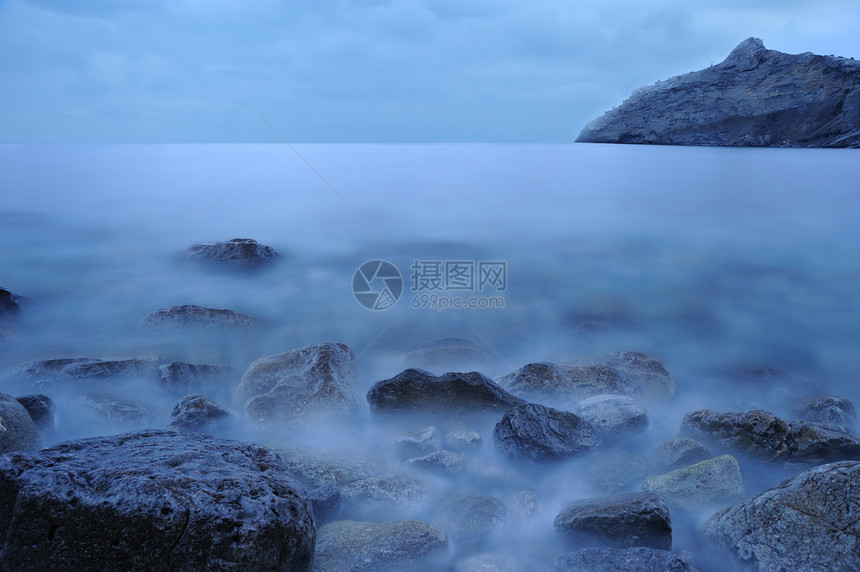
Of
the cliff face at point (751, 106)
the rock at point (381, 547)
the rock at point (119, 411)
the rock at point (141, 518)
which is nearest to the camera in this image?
the rock at point (141, 518)

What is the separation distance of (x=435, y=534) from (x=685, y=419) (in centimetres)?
249

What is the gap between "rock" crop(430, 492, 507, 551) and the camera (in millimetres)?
3162

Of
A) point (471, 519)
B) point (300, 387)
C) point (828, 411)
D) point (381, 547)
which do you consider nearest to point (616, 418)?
point (471, 519)

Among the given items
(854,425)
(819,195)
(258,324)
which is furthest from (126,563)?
(819,195)

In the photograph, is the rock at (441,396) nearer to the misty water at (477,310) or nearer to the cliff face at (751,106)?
the misty water at (477,310)

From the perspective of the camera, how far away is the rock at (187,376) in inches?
193

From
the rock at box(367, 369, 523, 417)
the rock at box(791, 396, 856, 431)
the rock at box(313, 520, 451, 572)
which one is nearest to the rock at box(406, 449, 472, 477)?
the rock at box(367, 369, 523, 417)

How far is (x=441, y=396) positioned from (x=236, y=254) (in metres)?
5.83

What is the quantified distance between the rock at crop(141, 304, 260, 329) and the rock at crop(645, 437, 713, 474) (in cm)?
482

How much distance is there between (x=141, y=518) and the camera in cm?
207

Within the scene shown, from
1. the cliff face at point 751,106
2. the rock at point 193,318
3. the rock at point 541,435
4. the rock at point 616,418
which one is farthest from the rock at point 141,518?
the cliff face at point 751,106

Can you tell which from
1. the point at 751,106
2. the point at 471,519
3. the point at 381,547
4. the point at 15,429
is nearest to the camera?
the point at 381,547

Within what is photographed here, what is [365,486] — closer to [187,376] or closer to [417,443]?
[417,443]

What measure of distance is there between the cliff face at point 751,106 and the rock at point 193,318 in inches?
2050
